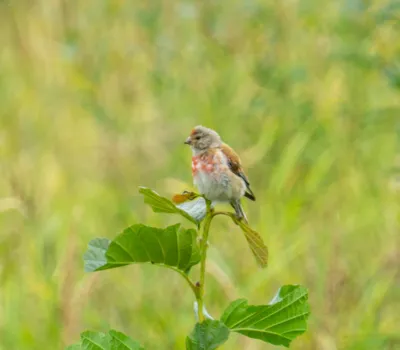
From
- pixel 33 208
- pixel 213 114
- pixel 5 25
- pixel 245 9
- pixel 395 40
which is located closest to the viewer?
pixel 33 208

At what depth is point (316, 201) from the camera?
4.20 metres

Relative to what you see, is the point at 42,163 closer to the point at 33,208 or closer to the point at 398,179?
the point at 33,208

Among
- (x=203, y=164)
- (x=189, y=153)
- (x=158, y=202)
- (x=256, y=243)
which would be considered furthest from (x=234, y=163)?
(x=189, y=153)

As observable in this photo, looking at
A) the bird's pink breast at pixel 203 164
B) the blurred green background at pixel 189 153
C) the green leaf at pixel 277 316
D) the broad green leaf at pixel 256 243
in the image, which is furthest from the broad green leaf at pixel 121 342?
the blurred green background at pixel 189 153

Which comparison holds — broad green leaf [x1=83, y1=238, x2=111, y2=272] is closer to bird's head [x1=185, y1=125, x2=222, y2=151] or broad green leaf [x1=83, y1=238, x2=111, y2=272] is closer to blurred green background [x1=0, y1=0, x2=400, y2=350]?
bird's head [x1=185, y1=125, x2=222, y2=151]

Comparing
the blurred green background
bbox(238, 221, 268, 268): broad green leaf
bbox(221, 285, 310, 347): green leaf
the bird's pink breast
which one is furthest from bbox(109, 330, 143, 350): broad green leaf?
the blurred green background

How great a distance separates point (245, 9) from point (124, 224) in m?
1.55

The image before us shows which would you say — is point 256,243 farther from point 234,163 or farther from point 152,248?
point 234,163

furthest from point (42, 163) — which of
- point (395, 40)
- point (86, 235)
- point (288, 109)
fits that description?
point (395, 40)

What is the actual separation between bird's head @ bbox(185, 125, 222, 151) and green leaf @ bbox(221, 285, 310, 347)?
37.5 inches

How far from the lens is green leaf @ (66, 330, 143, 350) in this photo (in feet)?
3.44

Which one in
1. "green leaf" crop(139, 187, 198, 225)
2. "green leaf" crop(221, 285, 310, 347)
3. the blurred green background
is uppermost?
the blurred green background

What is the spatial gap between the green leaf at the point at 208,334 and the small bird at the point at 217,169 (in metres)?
0.73

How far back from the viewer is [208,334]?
1043 millimetres
